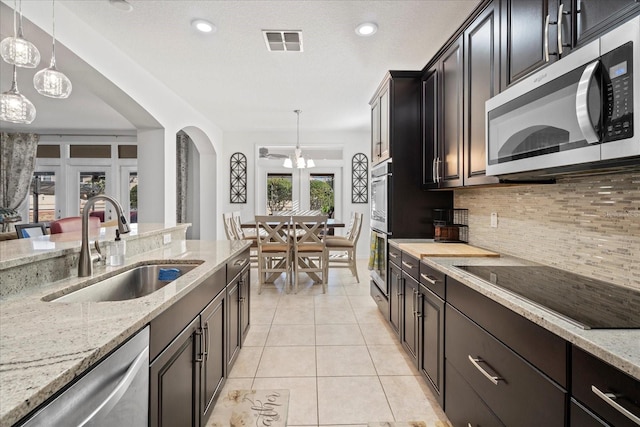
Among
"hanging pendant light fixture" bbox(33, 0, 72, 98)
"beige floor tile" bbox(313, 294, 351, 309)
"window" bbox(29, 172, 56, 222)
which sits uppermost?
"hanging pendant light fixture" bbox(33, 0, 72, 98)

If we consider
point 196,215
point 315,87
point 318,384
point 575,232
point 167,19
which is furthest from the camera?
point 196,215

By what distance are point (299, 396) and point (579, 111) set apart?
2007 millimetres

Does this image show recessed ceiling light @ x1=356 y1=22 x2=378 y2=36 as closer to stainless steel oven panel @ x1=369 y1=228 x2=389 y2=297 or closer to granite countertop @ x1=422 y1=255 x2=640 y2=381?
stainless steel oven panel @ x1=369 y1=228 x2=389 y2=297

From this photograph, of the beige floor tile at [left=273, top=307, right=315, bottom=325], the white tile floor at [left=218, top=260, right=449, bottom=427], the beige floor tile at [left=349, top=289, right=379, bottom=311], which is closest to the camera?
the white tile floor at [left=218, top=260, right=449, bottom=427]

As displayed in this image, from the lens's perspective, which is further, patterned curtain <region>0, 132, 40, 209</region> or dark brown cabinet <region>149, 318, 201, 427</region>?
patterned curtain <region>0, 132, 40, 209</region>

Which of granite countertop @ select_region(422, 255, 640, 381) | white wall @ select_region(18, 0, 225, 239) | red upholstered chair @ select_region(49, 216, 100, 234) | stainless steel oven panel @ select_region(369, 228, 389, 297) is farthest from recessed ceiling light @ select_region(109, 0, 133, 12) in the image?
granite countertop @ select_region(422, 255, 640, 381)

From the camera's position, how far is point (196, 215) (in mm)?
7180

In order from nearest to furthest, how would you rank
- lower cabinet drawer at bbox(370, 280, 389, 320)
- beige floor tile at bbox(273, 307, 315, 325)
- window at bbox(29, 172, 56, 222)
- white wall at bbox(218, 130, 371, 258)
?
lower cabinet drawer at bbox(370, 280, 389, 320) < beige floor tile at bbox(273, 307, 315, 325) < white wall at bbox(218, 130, 371, 258) < window at bbox(29, 172, 56, 222)

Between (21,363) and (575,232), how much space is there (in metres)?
2.07

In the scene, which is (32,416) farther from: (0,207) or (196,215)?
(0,207)

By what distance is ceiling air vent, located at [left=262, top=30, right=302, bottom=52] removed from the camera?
2.79 meters

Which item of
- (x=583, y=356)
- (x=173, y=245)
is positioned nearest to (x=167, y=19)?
(x=173, y=245)

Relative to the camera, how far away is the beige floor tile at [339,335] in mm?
2803

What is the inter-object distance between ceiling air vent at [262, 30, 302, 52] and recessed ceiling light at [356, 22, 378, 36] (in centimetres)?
49
